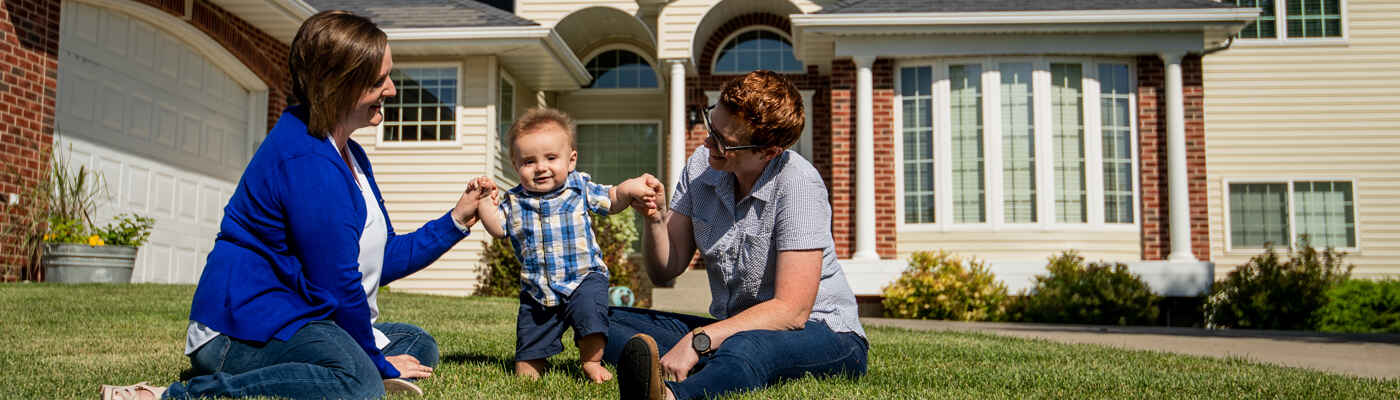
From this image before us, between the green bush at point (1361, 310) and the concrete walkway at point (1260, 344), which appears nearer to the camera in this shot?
the concrete walkway at point (1260, 344)

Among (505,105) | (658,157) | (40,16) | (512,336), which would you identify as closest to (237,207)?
(512,336)

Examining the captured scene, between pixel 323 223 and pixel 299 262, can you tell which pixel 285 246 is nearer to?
pixel 299 262

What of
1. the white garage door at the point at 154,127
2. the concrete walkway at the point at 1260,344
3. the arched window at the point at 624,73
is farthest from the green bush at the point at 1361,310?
the white garage door at the point at 154,127

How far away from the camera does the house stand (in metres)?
10.2

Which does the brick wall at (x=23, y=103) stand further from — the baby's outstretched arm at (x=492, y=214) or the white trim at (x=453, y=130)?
the baby's outstretched arm at (x=492, y=214)

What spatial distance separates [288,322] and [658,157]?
13.4 m

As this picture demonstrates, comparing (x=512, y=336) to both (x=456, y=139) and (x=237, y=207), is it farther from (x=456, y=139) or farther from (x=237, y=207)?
(x=456, y=139)

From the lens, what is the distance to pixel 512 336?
19.2ft

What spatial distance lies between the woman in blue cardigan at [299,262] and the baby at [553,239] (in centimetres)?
77

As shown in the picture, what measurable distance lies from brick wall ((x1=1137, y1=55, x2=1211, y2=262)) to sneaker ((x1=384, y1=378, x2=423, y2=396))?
1030 cm

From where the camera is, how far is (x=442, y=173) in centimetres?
1329

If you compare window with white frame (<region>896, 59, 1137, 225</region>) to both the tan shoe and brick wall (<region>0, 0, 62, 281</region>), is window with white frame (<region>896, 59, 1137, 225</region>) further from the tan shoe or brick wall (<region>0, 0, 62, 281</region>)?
the tan shoe

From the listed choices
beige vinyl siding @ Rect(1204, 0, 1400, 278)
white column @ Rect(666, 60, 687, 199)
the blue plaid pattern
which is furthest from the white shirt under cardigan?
beige vinyl siding @ Rect(1204, 0, 1400, 278)

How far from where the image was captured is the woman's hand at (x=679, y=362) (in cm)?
295
